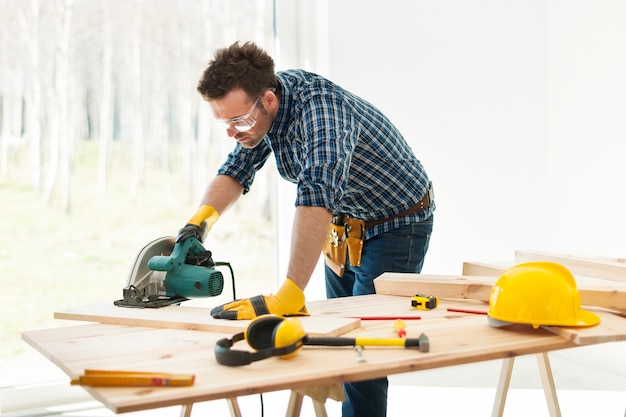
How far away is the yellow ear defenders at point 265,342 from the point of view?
1.53 m

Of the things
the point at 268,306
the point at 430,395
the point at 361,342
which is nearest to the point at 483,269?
the point at 268,306

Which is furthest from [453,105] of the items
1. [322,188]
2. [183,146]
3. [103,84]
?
[322,188]

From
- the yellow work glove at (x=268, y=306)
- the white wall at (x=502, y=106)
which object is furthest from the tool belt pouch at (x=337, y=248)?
the white wall at (x=502, y=106)

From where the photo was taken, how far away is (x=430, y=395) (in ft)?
→ 12.6

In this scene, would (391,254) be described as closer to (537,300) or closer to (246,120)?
(246,120)

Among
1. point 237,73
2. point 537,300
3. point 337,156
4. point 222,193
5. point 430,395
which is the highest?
point 237,73

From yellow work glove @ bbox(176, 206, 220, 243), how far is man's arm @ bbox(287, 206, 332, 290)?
0.39m

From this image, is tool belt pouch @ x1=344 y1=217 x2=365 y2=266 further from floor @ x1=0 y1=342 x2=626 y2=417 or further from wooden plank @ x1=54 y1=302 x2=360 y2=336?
floor @ x1=0 y1=342 x2=626 y2=417

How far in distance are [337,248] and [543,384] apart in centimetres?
90

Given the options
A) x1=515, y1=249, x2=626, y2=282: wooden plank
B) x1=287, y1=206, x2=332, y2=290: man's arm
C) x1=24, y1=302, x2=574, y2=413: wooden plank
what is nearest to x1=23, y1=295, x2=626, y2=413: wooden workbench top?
x1=24, y1=302, x2=574, y2=413: wooden plank

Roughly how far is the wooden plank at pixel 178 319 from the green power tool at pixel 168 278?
0.06m

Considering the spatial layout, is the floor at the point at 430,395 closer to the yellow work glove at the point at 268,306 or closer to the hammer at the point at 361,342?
the yellow work glove at the point at 268,306

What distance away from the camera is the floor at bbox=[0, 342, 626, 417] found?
360 cm

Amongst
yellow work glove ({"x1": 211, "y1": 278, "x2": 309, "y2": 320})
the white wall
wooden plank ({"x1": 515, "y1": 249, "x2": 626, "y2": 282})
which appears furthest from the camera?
the white wall
